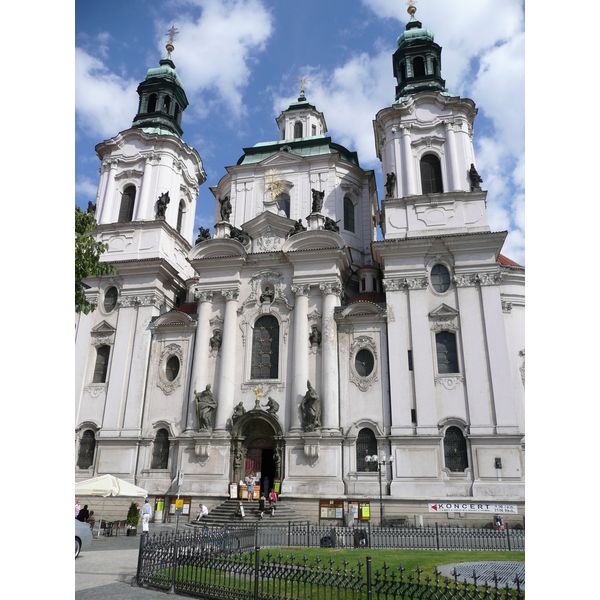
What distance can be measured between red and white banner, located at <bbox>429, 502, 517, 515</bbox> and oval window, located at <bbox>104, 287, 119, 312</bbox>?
20.2 meters

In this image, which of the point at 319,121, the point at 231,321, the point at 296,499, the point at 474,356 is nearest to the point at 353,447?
the point at 296,499

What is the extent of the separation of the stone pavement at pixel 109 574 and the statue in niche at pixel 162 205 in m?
19.7

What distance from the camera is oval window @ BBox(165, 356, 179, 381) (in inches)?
1093

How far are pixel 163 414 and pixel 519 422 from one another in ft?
56.8

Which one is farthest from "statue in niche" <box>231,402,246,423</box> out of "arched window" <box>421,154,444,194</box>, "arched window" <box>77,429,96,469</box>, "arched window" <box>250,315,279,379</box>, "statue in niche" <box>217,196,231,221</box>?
"arched window" <box>421,154,444,194</box>

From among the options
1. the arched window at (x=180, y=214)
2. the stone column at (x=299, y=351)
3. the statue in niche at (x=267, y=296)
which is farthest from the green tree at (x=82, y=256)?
the arched window at (x=180, y=214)

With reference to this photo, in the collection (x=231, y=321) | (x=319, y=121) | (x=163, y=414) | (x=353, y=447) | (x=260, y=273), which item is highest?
(x=319, y=121)

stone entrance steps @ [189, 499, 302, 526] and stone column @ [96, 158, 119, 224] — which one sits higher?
stone column @ [96, 158, 119, 224]

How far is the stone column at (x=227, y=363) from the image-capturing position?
83.4ft

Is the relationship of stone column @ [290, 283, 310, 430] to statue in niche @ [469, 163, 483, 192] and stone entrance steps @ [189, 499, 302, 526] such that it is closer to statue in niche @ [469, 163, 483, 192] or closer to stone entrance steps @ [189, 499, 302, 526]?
stone entrance steps @ [189, 499, 302, 526]

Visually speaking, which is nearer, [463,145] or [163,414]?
[163,414]

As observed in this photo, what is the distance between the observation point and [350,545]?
15.8 metres

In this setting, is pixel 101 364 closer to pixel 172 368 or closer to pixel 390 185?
pixel 172 368
